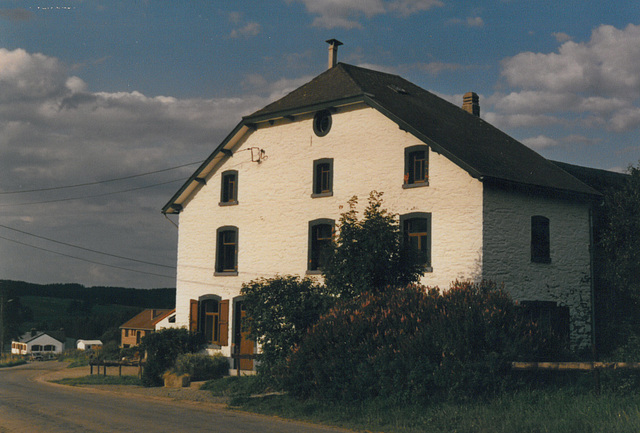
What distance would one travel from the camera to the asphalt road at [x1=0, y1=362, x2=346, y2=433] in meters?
13.6

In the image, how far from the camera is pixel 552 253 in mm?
23078

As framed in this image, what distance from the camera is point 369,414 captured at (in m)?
14.5

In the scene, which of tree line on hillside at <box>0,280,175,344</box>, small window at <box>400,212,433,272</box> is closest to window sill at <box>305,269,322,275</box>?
small window at <box>400,212,433,272</box>

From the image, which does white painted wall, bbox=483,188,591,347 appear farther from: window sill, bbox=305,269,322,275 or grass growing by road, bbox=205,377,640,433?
grass growing by road, bbox=205,377,640,433

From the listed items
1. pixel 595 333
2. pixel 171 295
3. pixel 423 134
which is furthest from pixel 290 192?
pixel 171 295

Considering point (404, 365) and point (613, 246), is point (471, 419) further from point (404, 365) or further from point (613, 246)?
point (613, 246)

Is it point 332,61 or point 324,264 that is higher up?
point 332,61

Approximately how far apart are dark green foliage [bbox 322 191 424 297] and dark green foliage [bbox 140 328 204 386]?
997 centimetres

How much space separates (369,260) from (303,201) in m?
7.77

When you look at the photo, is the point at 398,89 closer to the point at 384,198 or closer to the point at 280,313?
the point at 384,198

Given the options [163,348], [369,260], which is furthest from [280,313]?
[163,348]

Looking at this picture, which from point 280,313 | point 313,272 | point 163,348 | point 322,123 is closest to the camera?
point 280,313

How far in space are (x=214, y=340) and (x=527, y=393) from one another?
16.2 m

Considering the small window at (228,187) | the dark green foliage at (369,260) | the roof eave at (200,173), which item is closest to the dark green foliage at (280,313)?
the dark green foliage at (369,260)
